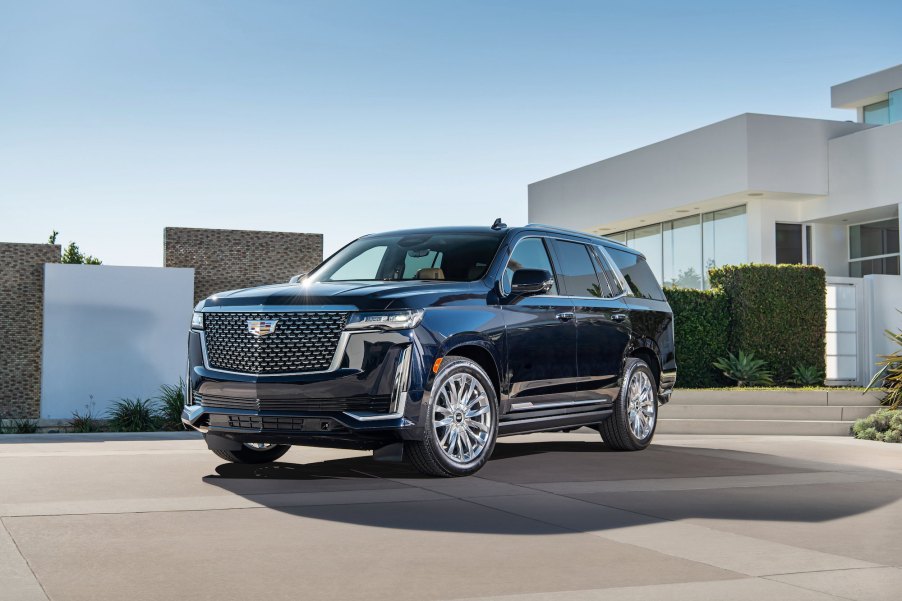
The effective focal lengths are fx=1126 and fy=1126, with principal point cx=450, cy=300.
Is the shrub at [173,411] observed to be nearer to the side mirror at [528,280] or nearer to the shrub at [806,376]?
the side mirror at [528,280]

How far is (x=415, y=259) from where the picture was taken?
10016mm

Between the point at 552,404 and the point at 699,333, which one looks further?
the point at 699,333

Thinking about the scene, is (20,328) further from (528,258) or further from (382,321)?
(382,321)

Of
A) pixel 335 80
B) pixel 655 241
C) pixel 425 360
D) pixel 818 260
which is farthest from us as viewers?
pixel 655 241

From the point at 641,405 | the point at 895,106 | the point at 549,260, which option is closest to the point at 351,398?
the point at 549,260

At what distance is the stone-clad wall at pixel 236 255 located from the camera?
90.6ft

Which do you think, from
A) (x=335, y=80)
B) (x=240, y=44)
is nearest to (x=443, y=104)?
(x=335, y=80)

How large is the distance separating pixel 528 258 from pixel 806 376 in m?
12.0

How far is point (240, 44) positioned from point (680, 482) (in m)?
17.4

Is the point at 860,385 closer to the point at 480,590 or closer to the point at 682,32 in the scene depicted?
the point at 682,32

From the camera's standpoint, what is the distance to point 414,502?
24.9ft

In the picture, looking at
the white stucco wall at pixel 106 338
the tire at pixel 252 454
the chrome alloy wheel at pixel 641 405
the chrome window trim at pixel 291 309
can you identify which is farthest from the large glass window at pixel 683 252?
the chrome window trim at pixel 291 309

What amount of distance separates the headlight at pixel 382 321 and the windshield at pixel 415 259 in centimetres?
128

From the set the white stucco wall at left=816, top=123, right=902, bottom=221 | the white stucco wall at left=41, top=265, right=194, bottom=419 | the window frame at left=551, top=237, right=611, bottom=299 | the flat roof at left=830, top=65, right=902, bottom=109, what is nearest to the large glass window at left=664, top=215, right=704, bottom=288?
the white stucco wall at left=816, top=123, right=902, bottom=221
